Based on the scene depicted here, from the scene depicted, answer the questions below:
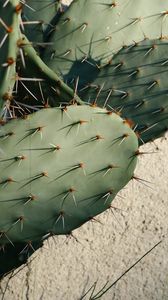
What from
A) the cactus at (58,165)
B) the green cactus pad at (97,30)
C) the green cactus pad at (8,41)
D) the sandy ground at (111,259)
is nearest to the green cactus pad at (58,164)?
the cactus at (58,165)

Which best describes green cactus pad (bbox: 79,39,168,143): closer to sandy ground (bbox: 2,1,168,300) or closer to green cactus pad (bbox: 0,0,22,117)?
sandy ground (bbox: 2,1,168,300)

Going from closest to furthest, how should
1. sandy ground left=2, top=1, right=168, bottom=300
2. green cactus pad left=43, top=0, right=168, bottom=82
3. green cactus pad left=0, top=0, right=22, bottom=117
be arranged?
green cactus pad left=0, top=0, right=22, bottom=117, green cactus pad left=43, top=0, right=168, bottom=82, sandy ground left=2, top=1, right=168, bottom=300

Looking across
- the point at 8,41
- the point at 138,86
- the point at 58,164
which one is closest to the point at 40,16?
the point at 138,86

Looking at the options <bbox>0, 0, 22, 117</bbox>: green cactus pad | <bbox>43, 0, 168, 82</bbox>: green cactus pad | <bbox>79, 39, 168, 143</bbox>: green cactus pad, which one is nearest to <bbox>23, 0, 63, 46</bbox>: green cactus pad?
<bbox>43, 0, 168, 82</bbox>: green cactus pad

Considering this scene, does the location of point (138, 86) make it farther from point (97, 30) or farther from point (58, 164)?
point (58, 164)

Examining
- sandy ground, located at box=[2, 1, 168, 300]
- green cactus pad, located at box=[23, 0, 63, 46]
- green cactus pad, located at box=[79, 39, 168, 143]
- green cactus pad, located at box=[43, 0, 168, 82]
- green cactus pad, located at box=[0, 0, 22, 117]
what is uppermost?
green cactus pad, located at box=[0, 0, 22, 117]

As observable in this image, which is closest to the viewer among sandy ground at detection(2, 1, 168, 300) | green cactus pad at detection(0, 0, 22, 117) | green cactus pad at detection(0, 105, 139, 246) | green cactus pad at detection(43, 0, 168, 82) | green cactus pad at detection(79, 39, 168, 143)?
green cactus pad at detection(0, 0, 22, 117)
